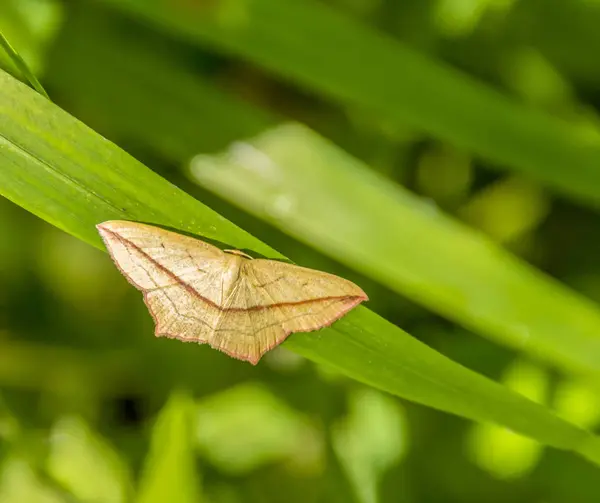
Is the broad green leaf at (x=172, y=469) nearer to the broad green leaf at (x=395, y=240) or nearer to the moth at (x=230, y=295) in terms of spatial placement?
the moth at (x=230, y=295)

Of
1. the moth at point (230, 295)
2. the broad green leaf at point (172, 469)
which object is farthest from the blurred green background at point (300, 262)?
the moth at point (230, 295)

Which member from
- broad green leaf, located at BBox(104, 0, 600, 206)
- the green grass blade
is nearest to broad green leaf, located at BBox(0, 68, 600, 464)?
the green grass blade

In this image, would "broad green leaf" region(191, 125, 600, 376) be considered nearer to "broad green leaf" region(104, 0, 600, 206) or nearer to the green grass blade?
"broad green leaf" region(104, 0, 600, 206)

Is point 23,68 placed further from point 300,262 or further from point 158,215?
point 300,262

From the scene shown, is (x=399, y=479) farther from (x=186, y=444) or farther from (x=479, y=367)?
(x=186, y=444)

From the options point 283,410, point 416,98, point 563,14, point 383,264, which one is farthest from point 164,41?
point 563,14

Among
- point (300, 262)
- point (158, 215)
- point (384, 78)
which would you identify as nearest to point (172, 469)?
point (158, 215)

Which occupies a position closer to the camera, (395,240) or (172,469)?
(172,469)

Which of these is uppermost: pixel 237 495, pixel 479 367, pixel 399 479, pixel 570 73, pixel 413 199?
pixel 570 73
